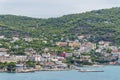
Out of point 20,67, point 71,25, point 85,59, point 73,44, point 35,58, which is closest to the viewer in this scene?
point 20,67

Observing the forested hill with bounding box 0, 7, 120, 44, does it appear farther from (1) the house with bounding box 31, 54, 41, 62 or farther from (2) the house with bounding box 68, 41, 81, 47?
(1) the house with bounding box 31, 54, 41, 62

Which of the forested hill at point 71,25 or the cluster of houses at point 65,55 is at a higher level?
the forested hill at point 71,25

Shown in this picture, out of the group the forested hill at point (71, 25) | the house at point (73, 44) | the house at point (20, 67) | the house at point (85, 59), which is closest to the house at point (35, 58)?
the house at point (85, 59)

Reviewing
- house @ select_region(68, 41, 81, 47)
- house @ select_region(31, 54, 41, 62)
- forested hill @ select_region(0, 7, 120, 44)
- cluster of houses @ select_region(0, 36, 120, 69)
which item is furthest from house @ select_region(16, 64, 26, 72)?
forested hill @ select_region(0, 7, 120, 44)

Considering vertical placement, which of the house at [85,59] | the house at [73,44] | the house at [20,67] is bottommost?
the house at [20,67]

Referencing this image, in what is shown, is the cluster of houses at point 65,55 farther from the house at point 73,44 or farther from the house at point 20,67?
the house at point 20,67

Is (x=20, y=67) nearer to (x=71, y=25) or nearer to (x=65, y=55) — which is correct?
(x=65, y=55)

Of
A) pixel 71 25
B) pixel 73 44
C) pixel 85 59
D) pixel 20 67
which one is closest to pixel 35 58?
pixel 85 59

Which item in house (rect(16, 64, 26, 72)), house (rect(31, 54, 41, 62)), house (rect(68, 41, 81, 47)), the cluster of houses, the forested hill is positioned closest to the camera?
house (rect(16, 64, 26, 72))

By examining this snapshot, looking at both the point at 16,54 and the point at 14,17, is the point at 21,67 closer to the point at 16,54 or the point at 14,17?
the point at 16,54

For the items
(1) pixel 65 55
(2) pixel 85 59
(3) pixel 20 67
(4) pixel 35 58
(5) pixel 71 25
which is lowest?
(3) pixel 20 67
